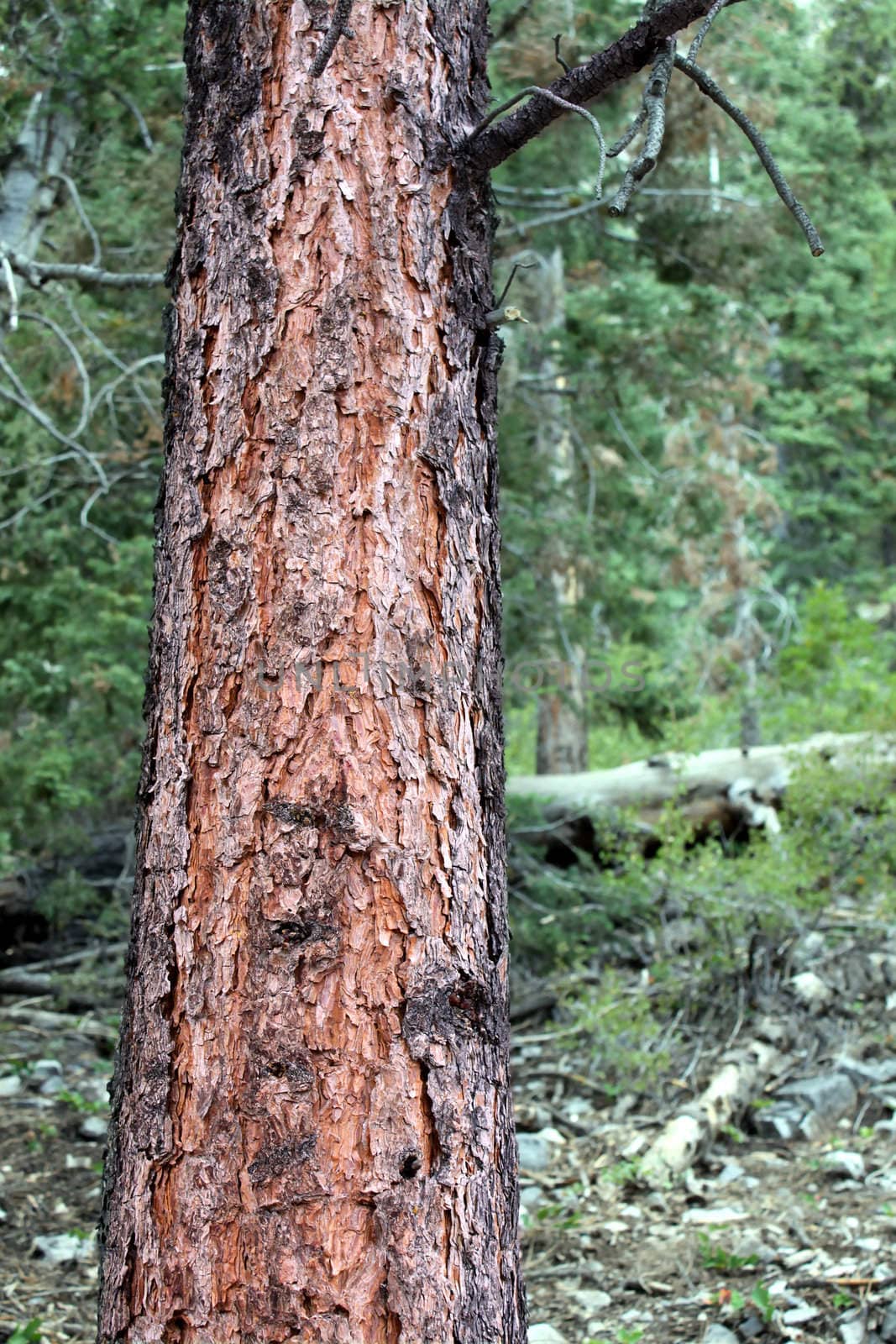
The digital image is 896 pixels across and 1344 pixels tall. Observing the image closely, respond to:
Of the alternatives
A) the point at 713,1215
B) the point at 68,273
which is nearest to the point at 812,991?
the point at 713,1215

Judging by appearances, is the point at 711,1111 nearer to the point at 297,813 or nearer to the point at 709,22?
the point at 297,813

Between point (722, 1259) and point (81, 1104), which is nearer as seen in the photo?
point (722, 1259)

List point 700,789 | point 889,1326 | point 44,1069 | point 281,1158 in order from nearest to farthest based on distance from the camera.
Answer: point 281,1158 < point 889,1326 < point 44,1069 < point 700,789

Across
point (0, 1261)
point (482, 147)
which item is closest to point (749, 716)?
point (0, 1261)

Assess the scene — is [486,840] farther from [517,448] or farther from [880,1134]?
[517,448]

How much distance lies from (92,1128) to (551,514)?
5.96m

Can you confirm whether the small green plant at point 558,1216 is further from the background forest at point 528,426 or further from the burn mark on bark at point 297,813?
the background forest at point 528,426

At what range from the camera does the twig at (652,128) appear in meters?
1.80

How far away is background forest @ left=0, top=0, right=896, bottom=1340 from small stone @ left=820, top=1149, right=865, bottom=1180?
906mm

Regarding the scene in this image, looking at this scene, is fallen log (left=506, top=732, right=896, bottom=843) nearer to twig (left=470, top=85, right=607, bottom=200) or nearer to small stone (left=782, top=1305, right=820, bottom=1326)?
small stone (left=782, top=1305, right=820, bottom=1326)

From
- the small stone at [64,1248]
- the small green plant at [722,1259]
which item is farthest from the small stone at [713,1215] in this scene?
the small stone at [64,1248]

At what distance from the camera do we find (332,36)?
1.95 metres

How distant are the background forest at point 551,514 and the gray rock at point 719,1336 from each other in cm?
91

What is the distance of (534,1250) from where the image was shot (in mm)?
3904
